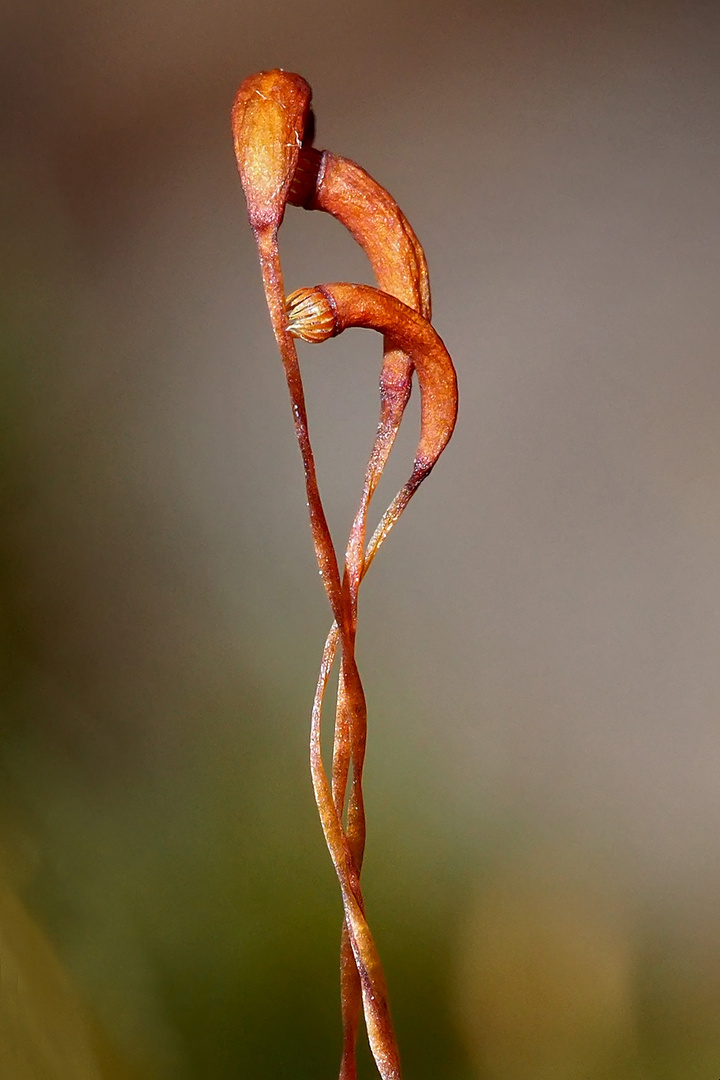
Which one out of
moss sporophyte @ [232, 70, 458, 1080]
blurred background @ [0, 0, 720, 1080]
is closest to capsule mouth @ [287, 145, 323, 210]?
moss sporophyte @ [232, 70, 458, 1080]

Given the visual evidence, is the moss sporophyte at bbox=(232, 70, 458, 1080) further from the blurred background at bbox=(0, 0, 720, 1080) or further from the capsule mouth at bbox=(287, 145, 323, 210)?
the blurred background at bbox=(0, 0, 720, 1080)

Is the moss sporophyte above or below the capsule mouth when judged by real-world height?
below

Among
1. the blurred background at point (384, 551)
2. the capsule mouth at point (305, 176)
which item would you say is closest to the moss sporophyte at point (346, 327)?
the capsule mouth at point (305, 176)

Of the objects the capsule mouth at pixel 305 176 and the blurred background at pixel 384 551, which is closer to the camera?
the capsule mouth at pixel 305 176

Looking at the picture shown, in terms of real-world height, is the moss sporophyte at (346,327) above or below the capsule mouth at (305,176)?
below

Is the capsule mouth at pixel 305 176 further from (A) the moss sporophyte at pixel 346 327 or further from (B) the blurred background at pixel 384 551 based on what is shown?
(B) the blurred background at pixel 384 551

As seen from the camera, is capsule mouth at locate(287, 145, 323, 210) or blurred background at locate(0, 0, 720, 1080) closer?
capsule mouth at locate(287, 145, 323, 210)

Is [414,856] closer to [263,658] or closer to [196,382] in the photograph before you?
[263,658]
